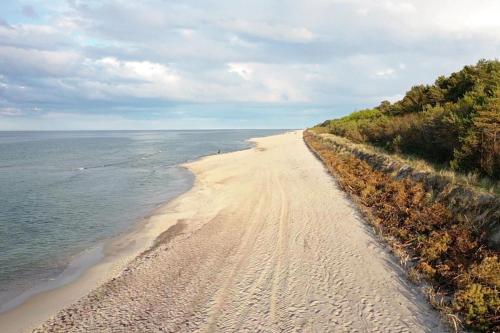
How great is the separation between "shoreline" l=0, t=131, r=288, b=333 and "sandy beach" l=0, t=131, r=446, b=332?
4 centimetres

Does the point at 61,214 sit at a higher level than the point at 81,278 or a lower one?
higher

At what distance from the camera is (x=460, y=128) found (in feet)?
52.7

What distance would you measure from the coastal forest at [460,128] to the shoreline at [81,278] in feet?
38.7

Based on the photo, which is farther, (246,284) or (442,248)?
(442,248)

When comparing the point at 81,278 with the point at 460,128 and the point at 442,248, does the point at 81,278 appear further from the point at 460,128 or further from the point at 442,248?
the point at 460,128

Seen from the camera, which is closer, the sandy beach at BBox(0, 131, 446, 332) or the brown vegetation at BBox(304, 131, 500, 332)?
the brown vegetation at BBox(304, 131, 500, 332)

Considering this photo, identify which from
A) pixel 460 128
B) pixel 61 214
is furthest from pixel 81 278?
pixel 460 128

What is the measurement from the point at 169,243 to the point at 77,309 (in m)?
4.38

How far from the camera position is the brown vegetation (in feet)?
21.6

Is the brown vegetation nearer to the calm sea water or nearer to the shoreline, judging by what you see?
the shoreline

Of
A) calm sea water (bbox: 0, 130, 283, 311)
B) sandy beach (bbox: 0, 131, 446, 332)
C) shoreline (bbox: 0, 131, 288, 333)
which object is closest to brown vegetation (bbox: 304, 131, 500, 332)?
sandy beach (bbox: 0, 131, 446, 332)

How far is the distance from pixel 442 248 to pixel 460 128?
8858 mm

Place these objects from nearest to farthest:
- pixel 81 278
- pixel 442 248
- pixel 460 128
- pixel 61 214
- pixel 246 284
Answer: pixel 246 284
pixel 442 248
pixel 81 278
pixel 460 128
pixel 61 214

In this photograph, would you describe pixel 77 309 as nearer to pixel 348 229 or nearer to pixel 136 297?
pixel 136 297
